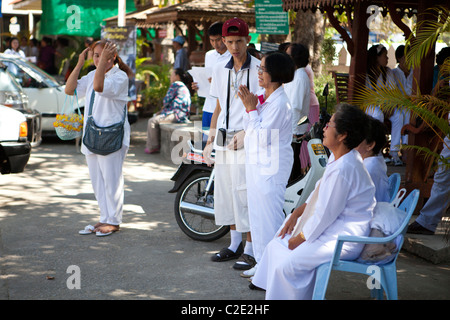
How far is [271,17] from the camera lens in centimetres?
1106

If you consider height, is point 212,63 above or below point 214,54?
below

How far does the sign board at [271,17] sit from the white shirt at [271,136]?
6.33 meters

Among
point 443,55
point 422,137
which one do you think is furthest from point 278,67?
point 443,55

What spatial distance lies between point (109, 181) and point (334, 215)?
314cm

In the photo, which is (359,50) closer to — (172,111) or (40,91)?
(172,111)

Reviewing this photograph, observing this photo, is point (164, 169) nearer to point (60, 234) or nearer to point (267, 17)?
point (267, 17)

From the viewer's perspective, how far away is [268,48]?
11.4 meters

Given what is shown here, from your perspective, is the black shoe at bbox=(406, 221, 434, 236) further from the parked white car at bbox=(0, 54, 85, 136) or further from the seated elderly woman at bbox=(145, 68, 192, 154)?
the parked white car at bbox=(0, 54, 85, 136)

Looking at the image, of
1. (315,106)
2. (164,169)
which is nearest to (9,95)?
(164,169)

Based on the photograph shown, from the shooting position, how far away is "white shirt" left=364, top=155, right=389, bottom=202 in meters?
4.53

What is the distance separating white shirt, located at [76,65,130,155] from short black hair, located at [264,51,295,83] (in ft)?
6.27

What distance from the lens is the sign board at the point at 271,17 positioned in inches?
432

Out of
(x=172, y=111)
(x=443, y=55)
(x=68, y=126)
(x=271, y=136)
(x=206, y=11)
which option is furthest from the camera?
(x=206, y=11)
